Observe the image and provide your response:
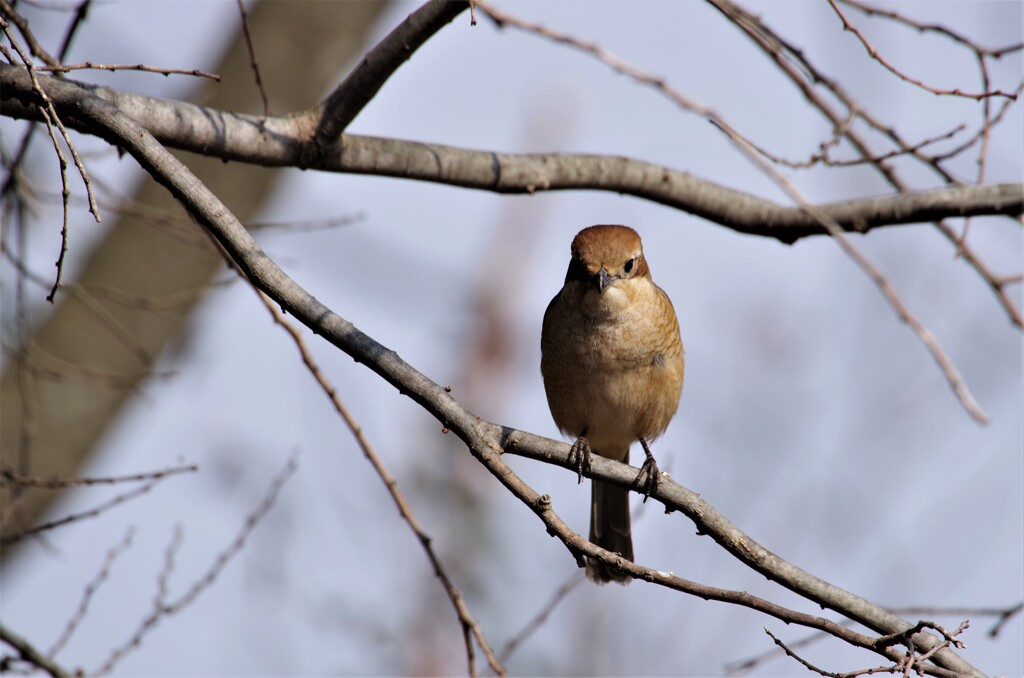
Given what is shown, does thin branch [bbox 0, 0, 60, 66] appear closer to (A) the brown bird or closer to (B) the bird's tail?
(A) the brown bird

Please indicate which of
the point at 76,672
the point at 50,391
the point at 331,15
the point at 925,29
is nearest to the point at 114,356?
the point at 50,391

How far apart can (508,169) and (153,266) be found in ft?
10.4

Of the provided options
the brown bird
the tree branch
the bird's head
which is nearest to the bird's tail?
the brown bird

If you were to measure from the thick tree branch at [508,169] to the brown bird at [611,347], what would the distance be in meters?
0.41

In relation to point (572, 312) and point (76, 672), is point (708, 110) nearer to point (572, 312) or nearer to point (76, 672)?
point (572, 312)

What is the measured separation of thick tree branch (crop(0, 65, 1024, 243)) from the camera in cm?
355

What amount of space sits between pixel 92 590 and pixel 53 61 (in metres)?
2.09

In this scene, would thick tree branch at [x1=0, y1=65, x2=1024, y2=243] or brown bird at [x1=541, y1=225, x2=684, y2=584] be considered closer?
thick tree branch at [x1=0, y1=65, x2=1024, y2=243]

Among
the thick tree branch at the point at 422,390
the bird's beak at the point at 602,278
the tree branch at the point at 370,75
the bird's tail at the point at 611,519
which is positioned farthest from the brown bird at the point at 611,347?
the thick tree branch at the point at 422,390

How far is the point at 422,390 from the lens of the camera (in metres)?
2.75

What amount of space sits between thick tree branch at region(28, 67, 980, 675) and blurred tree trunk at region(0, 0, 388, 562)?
3547 millimetres

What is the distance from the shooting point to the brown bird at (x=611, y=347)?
191 inches

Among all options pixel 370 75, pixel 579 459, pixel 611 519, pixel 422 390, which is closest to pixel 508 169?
pixel 370 75

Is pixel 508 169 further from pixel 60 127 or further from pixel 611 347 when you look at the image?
pixel 60 127
